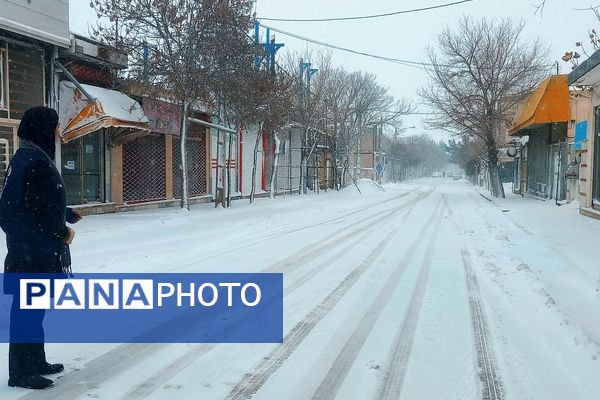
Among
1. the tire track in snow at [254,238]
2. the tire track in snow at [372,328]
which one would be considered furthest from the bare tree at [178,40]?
the tire track in snow at [372,328]

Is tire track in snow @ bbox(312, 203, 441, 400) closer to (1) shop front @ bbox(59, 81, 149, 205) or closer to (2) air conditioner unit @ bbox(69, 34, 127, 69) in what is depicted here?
(1) shop front @ bbox(59, 81, 149, 205)

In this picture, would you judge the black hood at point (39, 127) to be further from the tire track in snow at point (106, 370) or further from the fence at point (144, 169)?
the fence at point (144, 169)

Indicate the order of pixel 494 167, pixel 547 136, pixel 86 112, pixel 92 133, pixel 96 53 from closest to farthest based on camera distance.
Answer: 1. pixel 86 112
2. pixel 96 53
3. pixel 92 133
4. pixel 547 136
5. pixel 494 167

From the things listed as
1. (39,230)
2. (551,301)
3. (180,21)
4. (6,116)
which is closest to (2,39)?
(6,116)

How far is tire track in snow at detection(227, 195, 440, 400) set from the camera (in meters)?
3.79

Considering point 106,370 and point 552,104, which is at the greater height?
point 552,104

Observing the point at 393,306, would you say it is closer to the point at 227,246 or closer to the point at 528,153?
the point at 227,246

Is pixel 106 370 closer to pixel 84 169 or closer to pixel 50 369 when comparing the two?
pixel 50 369

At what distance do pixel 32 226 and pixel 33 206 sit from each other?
13cm

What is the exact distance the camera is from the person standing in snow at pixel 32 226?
359 centimetres

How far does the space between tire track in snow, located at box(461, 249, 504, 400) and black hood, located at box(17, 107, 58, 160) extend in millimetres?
3381

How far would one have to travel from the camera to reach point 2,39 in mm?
11375

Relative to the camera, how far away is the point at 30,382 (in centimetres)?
368

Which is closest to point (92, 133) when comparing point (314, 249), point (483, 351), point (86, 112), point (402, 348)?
point (86, 112)
